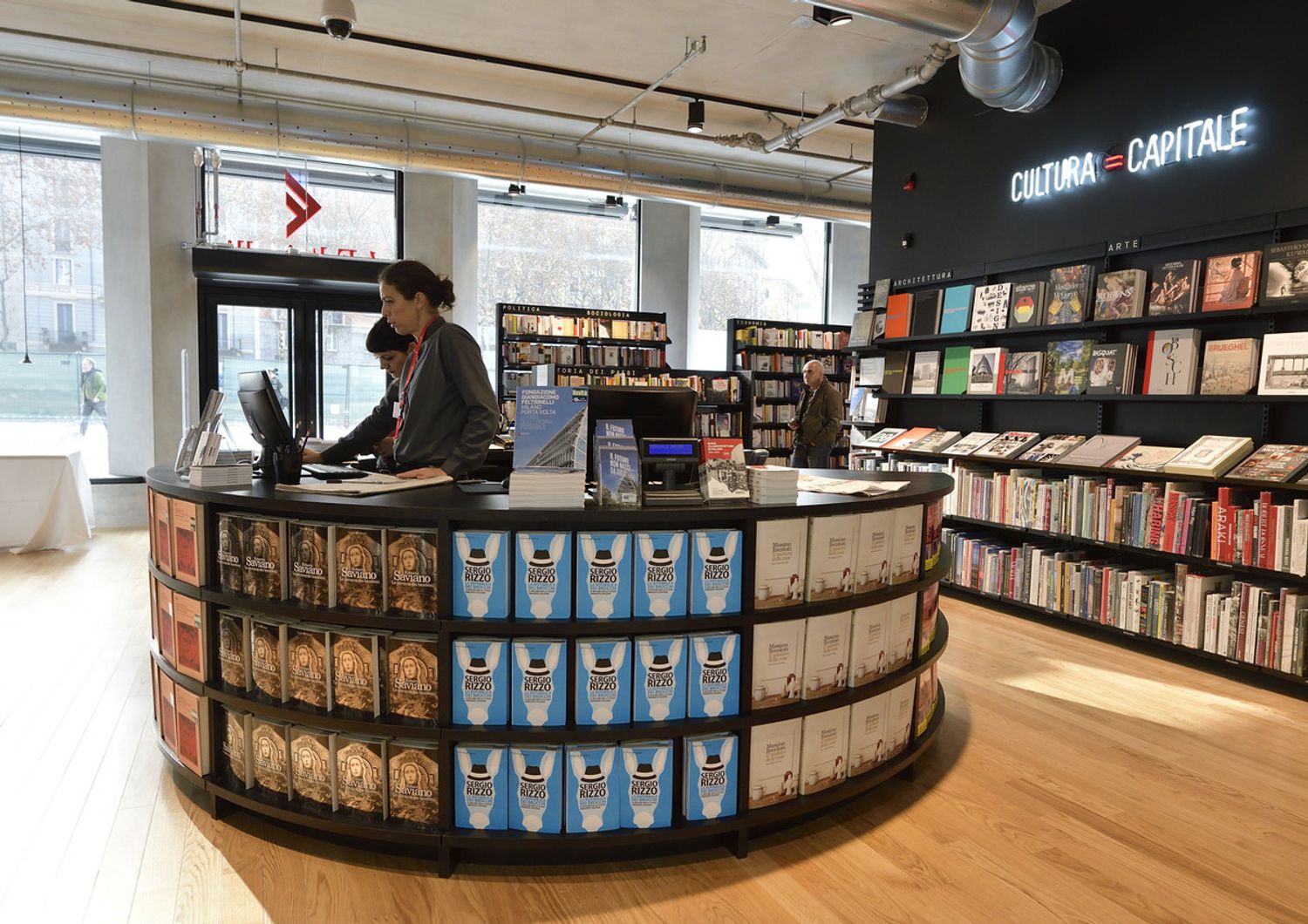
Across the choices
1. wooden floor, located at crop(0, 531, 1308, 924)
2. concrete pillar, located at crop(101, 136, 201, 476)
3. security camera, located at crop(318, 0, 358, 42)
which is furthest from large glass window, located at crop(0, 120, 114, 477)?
wooden floor, located at crop(0, 531, 1308, 924)

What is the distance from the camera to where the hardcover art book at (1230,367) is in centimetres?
426

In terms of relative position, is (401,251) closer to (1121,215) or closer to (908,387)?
(908,387)

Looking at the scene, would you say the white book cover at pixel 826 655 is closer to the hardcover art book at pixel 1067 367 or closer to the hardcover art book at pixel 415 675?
the hardcover art book at pixel 415 675

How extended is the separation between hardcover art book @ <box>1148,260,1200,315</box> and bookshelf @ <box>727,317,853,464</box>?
639 cm

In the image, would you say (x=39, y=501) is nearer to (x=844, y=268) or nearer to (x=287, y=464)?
(x=287, y=464)

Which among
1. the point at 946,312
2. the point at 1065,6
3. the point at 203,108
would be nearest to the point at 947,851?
the point at 946,312

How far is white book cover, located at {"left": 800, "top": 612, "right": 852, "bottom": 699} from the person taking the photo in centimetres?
266

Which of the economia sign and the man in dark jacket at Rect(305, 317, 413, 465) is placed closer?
the man in dark jacket at Rect(305, 317, 413, 465)

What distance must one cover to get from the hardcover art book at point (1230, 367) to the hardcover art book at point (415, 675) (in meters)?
4.14

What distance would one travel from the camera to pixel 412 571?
2.42 m

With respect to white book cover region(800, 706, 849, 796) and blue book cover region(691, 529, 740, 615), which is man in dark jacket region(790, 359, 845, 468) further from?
blue book cover region(691, 529, 740, 615)

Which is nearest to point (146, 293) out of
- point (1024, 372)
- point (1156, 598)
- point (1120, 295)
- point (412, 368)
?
point (412, 368)

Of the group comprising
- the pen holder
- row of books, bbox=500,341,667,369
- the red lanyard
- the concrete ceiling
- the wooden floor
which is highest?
the concrete ceiling

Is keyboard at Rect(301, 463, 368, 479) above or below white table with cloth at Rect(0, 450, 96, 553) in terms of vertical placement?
above
